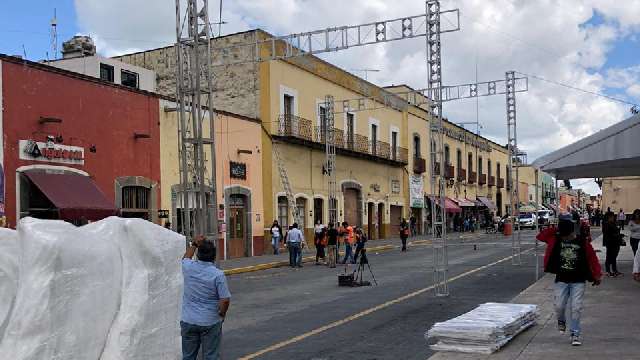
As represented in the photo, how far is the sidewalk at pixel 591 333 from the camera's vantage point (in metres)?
7.79

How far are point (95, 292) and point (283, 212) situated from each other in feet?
89.4

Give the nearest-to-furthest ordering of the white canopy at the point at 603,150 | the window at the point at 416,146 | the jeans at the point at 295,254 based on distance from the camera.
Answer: the white canopy at the point at 603,150
the jeans at the point at 295,254
the window at the point at 416,146

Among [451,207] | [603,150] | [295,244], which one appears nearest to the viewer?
[603,150]

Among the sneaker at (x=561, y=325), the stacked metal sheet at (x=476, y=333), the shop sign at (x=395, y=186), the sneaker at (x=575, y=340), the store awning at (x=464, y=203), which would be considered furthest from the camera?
the store awning at (x=464, y=203)

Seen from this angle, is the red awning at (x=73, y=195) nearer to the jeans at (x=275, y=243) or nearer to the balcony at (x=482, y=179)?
the jeans at (x=275, y=243)

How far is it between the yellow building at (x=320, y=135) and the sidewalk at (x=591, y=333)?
18.3m

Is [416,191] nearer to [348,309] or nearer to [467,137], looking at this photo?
[467,137]

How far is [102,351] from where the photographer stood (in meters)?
5.13

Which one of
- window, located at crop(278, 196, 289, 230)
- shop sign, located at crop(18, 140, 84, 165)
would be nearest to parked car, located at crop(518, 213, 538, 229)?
window, located at crop(278, 196, 289, 230)

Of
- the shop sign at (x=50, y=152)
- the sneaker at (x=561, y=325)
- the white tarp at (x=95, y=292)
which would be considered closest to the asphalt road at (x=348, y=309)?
the sneaker at (x=561, y=325)

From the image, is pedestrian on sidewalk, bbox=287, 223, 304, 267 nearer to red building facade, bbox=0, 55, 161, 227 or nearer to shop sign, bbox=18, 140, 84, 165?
red building facade, bbox=0, 55, 161, 227

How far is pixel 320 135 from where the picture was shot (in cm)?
3509

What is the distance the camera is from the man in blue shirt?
6078 mm

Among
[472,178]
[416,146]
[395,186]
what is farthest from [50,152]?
[472,178]
